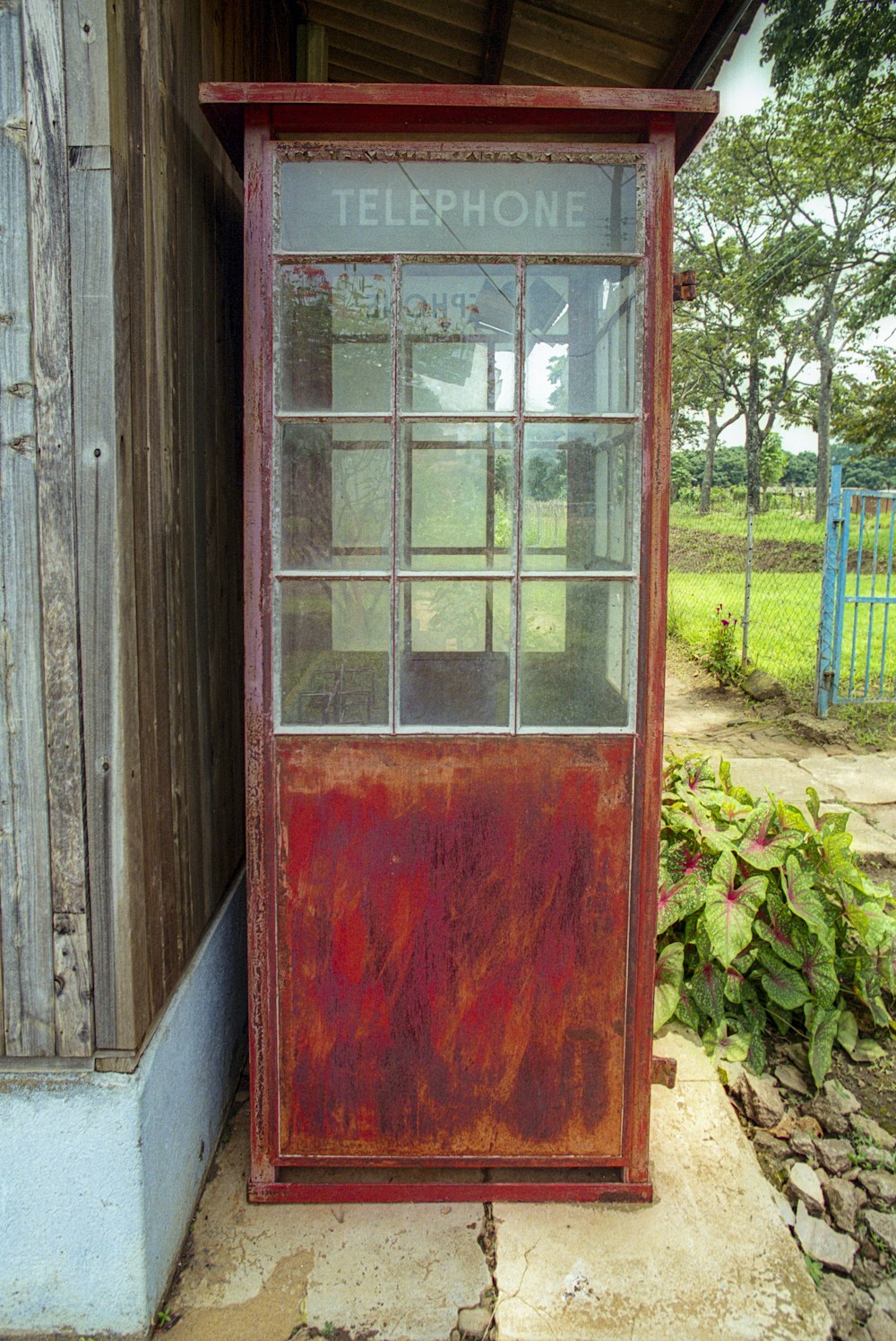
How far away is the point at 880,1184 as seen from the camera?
8.13 ft

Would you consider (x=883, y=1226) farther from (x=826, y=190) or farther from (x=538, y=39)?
(x=826, y=190)

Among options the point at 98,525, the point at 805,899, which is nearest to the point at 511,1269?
the point at 805,899

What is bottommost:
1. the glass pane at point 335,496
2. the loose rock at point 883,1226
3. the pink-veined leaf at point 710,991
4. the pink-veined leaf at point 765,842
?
the loose rock at point 883,1226

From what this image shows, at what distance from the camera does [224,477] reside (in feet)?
8.54

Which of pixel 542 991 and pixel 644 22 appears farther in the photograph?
pixel 644 22

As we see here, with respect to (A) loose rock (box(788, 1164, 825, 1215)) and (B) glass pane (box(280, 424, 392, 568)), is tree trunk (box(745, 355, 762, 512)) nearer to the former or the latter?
(A) loose rock (box(788, 1164, 825, 1215))

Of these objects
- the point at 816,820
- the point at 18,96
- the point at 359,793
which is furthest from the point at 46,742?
the point at 816,820

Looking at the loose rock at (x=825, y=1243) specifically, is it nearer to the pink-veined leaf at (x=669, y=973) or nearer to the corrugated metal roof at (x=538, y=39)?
the pink-veined leaf at (x=669, y=973)

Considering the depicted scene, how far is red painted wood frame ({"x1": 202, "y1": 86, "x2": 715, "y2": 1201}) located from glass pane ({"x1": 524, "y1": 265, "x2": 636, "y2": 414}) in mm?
59

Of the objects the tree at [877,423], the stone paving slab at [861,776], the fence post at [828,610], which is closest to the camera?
the stone paving slab at [861,776]

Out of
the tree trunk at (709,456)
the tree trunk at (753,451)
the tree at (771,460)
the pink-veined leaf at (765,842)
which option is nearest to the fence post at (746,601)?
the tree trunk at (753,451)

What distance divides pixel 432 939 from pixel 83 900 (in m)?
0.81

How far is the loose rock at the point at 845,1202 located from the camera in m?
2.35

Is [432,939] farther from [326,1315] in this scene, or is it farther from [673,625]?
[673,625]
